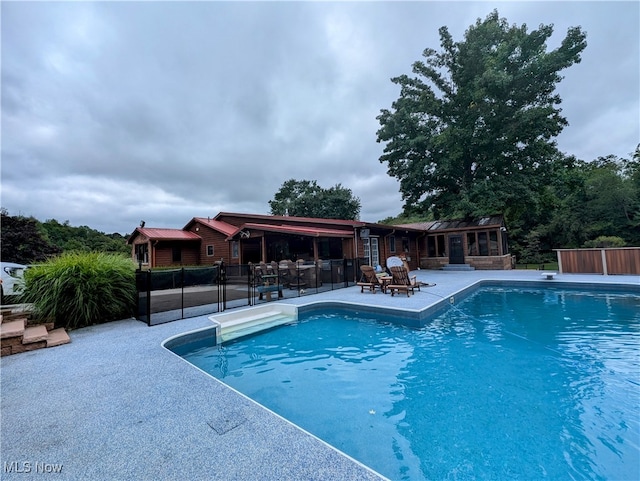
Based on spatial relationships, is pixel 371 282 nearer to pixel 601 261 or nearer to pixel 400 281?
pixel 400 281

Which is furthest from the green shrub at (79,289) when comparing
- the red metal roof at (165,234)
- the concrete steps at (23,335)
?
the red metal roof at (165,234)

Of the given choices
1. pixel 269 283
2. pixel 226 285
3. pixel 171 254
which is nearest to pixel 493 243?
pixel 269 283

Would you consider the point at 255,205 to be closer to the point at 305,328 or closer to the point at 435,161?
the point at 435,161

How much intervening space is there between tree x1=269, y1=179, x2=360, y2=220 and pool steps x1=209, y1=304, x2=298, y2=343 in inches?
984

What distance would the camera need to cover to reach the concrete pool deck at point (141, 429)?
204 centimetres

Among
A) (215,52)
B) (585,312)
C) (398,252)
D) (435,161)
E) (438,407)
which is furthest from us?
(435,161)

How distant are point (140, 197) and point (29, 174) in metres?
10.0

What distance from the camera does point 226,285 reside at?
1047 cm

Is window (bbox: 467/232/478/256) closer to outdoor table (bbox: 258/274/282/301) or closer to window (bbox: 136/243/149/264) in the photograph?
outdoor table (bbox: 258/274/282/301)

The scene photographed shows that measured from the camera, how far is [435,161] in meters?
19.3

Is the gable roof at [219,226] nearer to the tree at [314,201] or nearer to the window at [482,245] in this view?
the tree at [314,201]

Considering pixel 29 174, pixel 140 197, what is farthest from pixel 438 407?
pixel 140 197

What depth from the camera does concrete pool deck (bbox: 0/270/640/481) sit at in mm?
2035

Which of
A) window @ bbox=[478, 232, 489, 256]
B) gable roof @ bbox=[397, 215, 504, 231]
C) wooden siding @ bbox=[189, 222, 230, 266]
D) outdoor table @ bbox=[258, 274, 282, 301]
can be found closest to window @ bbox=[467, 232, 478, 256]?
window @ bbox=[478, 232, 489, 256]
